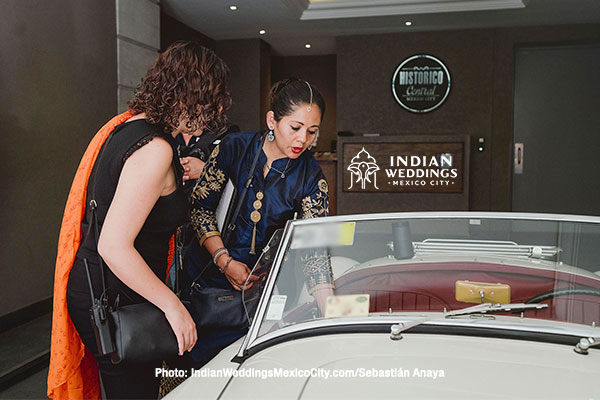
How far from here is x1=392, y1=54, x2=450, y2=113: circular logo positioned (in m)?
6.61

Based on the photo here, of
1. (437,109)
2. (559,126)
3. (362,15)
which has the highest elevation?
(362,15)

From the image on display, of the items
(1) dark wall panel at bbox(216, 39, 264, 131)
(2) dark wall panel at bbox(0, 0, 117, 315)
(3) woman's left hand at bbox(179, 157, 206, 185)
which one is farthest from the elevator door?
(3) woman's left hand at bbox(179, 157, 206, 185)

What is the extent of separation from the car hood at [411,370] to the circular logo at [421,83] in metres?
6.05

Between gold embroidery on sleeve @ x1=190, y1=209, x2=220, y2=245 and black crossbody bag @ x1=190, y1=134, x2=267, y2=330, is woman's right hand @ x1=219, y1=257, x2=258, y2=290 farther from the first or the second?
gold embroidery on sleeve @ x1=190, y1=209, x2=220, y2=245

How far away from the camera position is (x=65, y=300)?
4.02 ft

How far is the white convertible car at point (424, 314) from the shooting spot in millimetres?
843

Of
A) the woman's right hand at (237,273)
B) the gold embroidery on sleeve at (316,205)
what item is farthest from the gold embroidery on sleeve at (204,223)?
the gold embroidery on sleeve at (316,205)

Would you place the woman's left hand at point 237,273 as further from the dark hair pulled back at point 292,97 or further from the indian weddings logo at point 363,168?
the indian weddings logo at point 363,168

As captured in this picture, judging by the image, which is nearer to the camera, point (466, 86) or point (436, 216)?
point (436, 216)

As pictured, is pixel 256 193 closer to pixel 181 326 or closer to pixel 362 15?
pixel 181 326

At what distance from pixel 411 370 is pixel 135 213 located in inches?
26.0

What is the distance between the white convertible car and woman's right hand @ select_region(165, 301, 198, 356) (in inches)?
5.9

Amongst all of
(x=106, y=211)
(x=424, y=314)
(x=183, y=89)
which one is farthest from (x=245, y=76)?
(x=424, y=314)

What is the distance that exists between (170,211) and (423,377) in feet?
2.26
